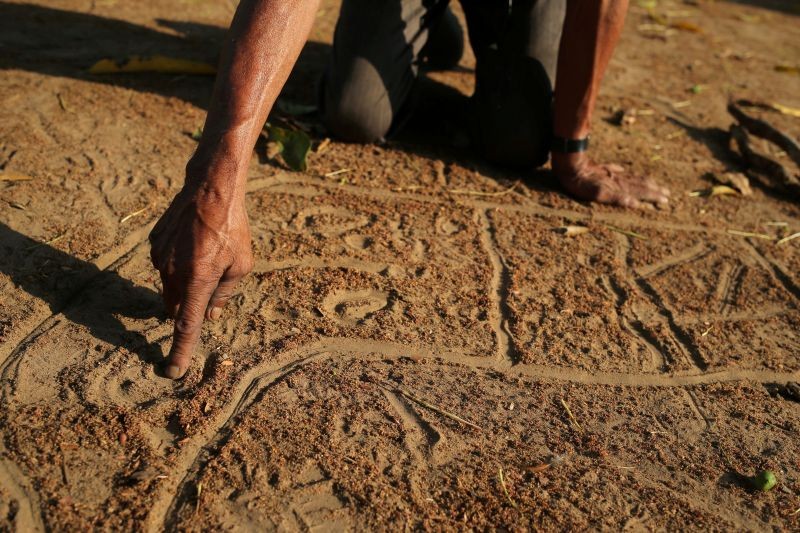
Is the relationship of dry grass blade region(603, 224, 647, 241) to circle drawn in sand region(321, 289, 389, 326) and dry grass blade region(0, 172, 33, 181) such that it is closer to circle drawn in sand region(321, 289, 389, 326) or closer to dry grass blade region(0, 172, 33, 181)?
circle drawn in sand region(321, 289, 389, 326)

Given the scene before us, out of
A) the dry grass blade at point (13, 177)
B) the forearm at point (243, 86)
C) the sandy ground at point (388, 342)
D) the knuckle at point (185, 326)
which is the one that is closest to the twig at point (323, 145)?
the sandy ground at point (388, 342)

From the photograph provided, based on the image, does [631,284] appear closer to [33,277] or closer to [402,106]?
[402,106]

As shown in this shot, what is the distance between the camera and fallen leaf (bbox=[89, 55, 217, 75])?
158 inches

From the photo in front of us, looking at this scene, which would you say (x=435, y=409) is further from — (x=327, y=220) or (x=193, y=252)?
(x=327, y=220)

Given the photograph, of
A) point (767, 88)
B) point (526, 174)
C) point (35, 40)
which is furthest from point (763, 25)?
point (35, 40)

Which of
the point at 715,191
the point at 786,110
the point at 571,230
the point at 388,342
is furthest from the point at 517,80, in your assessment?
the point at 786,110

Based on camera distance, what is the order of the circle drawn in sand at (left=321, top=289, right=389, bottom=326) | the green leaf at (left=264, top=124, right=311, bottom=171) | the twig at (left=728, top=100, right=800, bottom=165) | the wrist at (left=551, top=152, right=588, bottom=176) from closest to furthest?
the circle drawn in sand at (left=321, top=289, right=389, bottom=326)
the green leaf at (left=264, top=124, right=311, bottom=171)
the wrist at (left=551, top=152, right=588, bottom=176)
the twig at (left=728, top=100, right=800, bottom=165)

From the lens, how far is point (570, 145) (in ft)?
11.7

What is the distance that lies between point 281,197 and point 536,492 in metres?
1.65

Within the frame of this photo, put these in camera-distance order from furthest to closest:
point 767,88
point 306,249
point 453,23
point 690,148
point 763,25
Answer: point 763,25
point 767,88
point 453,23
point 690,148
point 306,249

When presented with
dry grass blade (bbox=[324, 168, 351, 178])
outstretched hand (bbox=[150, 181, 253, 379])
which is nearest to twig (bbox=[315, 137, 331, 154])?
dry grass blade (bbox=[324, 168, 351, 178])

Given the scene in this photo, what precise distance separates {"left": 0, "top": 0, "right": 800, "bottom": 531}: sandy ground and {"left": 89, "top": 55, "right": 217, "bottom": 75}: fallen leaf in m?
0.07

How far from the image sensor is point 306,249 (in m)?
2.97

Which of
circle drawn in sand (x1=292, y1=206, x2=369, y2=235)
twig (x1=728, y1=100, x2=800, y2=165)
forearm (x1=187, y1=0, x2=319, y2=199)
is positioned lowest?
circle drawn in sand (x1=292, y1=206, x2=369, y2=235)
